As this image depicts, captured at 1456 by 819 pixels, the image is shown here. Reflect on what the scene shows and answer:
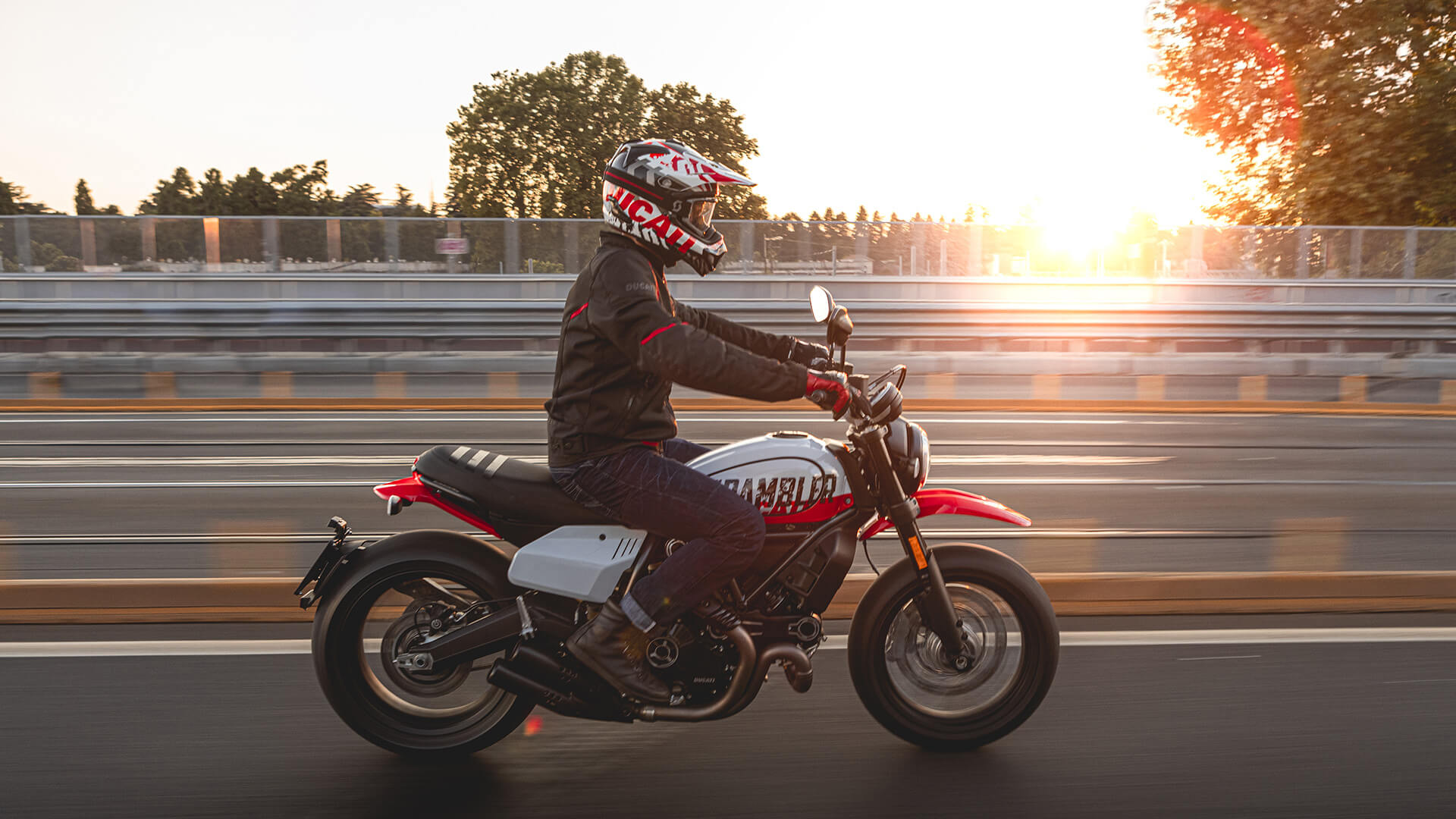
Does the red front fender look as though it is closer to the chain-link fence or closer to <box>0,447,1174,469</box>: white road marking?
<box>0,447,1174,469</box>: white road marking

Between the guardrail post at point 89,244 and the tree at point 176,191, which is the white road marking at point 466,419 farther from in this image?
the tree at point 176,191

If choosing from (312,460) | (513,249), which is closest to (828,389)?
(312,460)

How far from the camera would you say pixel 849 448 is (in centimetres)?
374

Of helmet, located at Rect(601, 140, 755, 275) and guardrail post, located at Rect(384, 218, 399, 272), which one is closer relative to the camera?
helmet, located at Rect(601, 140, 755, 275)

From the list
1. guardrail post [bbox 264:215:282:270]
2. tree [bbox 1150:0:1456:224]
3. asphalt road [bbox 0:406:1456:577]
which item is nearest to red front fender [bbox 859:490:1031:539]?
asphalt road [bbox 0:406:1456:577]

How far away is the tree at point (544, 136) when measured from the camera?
6431 centimetres

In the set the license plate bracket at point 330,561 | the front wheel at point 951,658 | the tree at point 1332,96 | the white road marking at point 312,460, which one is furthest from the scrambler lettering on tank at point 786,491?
the tree at point 1332,96

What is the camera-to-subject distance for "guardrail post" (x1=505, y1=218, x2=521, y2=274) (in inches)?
720

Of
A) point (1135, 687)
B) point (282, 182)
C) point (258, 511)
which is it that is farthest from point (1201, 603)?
point (282, 182)

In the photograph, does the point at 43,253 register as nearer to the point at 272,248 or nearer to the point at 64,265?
the point at 64,265

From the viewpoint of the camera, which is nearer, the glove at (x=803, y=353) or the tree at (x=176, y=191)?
the glove at (x=803, y=353)

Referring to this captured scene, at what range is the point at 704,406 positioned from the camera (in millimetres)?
13156

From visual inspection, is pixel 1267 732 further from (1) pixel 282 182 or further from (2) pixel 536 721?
(1) pixel 282 182

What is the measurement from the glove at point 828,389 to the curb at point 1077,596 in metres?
1.92
